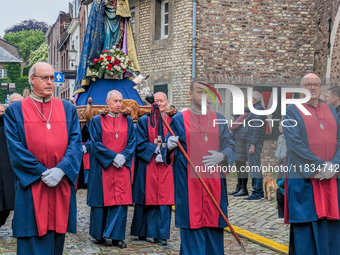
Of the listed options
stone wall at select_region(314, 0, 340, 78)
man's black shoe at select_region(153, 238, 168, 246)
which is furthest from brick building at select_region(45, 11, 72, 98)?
man's black shoe at select_region(153, 238, 168, 246)

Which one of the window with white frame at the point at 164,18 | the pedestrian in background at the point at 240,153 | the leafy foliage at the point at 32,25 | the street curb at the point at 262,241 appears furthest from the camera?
the leafy foliage at the point at 32,25

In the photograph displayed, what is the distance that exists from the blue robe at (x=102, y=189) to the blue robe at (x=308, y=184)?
2.52 meters

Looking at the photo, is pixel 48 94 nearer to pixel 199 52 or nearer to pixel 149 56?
pixel 199 52

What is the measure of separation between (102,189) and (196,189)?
2.22m

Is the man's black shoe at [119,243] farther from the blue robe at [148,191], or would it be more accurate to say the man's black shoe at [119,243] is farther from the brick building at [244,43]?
the brick building at [244,43]

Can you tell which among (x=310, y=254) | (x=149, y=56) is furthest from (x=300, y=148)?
(x=149, y=56)

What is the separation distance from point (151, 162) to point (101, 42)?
3.58 meters

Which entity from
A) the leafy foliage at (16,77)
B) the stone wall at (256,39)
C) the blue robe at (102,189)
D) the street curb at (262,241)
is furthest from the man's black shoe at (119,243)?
the leafy foliage at (16,77)

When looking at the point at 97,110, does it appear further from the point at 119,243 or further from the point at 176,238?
the point at 119,243

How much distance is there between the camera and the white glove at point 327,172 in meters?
5.23

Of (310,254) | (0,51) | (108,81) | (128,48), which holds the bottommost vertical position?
(310,254)

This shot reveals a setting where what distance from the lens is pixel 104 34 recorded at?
33.6 feet

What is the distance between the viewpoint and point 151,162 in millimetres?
7539

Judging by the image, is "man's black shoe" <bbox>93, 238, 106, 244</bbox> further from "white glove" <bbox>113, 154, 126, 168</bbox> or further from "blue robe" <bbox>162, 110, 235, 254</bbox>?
"blue robe" <bbox>162, 110, 235, 254</bbox>
